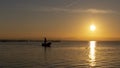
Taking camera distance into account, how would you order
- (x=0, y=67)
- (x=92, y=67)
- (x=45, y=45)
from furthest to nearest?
(x=45, y=45) → (x=92, y=67) → (x=0, y=67)

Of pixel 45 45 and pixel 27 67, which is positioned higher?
pixel 45 45

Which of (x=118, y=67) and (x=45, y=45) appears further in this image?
(x=45, y=45)

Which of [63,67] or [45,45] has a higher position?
[45,45]

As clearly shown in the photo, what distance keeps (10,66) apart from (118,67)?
13.4 meters

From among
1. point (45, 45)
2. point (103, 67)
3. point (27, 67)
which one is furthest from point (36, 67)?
point (45, 45)

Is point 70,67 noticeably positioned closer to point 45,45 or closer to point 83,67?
point 83,67

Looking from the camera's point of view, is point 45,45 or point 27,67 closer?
point 27,67

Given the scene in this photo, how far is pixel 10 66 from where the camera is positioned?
35219 mm

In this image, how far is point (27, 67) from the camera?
34281mm

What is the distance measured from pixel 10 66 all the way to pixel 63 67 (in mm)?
6507

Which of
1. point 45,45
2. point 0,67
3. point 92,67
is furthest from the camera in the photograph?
point 45,45

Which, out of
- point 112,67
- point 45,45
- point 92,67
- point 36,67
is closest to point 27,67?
point 36,67

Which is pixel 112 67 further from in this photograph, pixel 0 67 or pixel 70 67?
pixel 0 67

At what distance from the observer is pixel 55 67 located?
35219 millimetres
